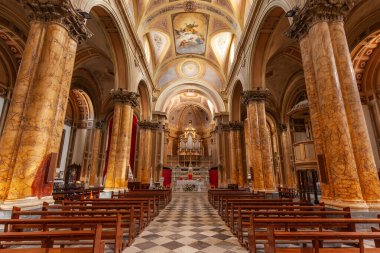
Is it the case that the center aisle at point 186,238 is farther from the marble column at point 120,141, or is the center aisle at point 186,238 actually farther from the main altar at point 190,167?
the main altar at point 190,167

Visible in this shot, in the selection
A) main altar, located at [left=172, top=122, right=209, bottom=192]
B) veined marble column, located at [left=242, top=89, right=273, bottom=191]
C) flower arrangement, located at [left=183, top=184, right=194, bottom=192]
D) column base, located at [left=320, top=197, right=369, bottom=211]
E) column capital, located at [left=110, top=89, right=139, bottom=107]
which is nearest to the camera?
column base, located at [left=320, top=197, right=369, bottom=211]

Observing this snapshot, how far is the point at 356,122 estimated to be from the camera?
194 inches

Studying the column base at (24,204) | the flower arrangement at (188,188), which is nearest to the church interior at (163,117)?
the column base at (24,204)

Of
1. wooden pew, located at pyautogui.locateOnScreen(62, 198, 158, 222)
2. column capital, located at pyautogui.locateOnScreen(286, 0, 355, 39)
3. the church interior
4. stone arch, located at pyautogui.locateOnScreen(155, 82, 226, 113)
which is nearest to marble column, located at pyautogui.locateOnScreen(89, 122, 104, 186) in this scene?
the church interior

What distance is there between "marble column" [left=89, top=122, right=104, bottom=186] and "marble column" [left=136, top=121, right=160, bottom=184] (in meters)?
4.55

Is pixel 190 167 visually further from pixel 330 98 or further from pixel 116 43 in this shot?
pixel 330 98

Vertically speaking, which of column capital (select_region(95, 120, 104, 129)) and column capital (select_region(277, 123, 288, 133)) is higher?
column capital (select_region(95, 120, 104, 129))

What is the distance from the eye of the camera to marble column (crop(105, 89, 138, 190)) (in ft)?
33.8

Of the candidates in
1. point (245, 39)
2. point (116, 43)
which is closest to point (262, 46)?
point (245, 39)

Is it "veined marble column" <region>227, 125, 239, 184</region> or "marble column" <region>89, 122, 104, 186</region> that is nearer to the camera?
"veined marble column" <region>227, 125, 239, 184</region>

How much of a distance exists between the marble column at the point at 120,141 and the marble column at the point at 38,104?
17.0 ft

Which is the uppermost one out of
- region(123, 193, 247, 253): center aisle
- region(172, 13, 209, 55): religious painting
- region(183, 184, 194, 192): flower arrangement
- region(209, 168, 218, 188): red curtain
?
region(172, 13, 209, 55): religious painting

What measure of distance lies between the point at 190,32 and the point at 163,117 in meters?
8.82

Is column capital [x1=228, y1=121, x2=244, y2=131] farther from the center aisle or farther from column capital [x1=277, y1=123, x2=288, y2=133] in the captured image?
the center aisle
